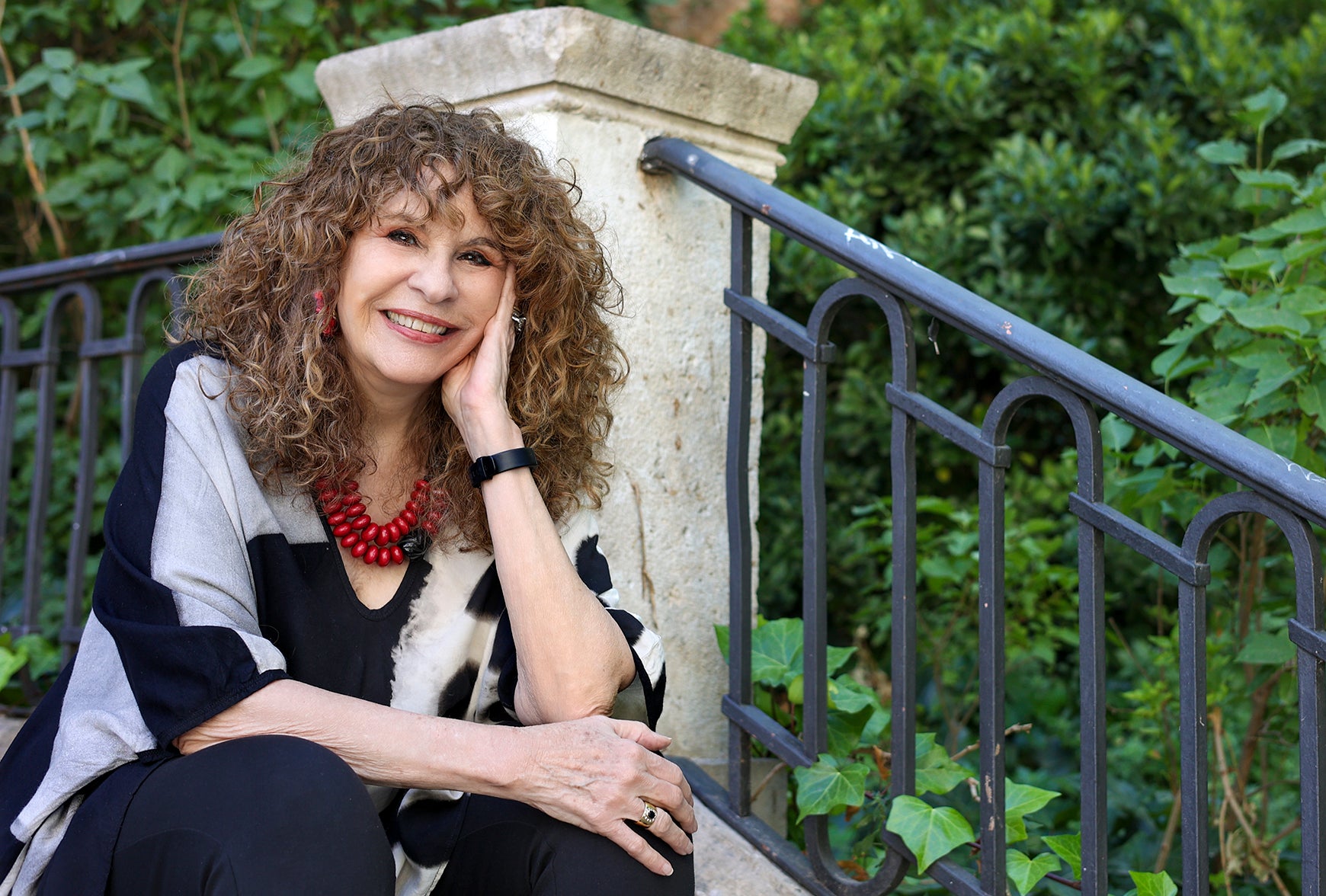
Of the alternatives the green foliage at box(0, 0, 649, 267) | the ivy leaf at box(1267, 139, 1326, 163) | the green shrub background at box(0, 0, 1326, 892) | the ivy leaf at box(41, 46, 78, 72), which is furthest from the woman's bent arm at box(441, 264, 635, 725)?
the ivy leaf at box(41, 46, 78, 72)

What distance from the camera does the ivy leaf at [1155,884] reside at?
1.62m

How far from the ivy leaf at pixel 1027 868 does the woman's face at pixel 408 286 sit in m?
1.12

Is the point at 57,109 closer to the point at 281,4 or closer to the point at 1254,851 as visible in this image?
the point at 281,4

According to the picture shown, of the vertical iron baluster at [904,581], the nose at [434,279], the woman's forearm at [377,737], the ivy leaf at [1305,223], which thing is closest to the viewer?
the woman's forearm at [377,737]

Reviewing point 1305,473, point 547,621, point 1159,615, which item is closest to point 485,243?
point 547,621

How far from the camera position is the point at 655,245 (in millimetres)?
2133

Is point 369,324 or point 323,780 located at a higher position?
point 369,324

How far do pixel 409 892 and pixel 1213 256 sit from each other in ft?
6.26

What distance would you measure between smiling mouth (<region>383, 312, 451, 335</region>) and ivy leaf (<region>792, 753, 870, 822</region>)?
35.8 inches

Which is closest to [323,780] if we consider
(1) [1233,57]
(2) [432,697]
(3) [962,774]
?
(2) [432,697]

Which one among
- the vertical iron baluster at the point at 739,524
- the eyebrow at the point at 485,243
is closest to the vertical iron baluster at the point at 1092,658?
the vertical iron baluster at the point at 739,524

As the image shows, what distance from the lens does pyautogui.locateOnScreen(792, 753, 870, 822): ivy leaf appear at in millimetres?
1822

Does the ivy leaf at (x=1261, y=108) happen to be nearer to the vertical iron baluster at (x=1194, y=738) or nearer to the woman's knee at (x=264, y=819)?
the vertical iron baluster at (x=1194, y=738)

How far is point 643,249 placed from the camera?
2.12 m
